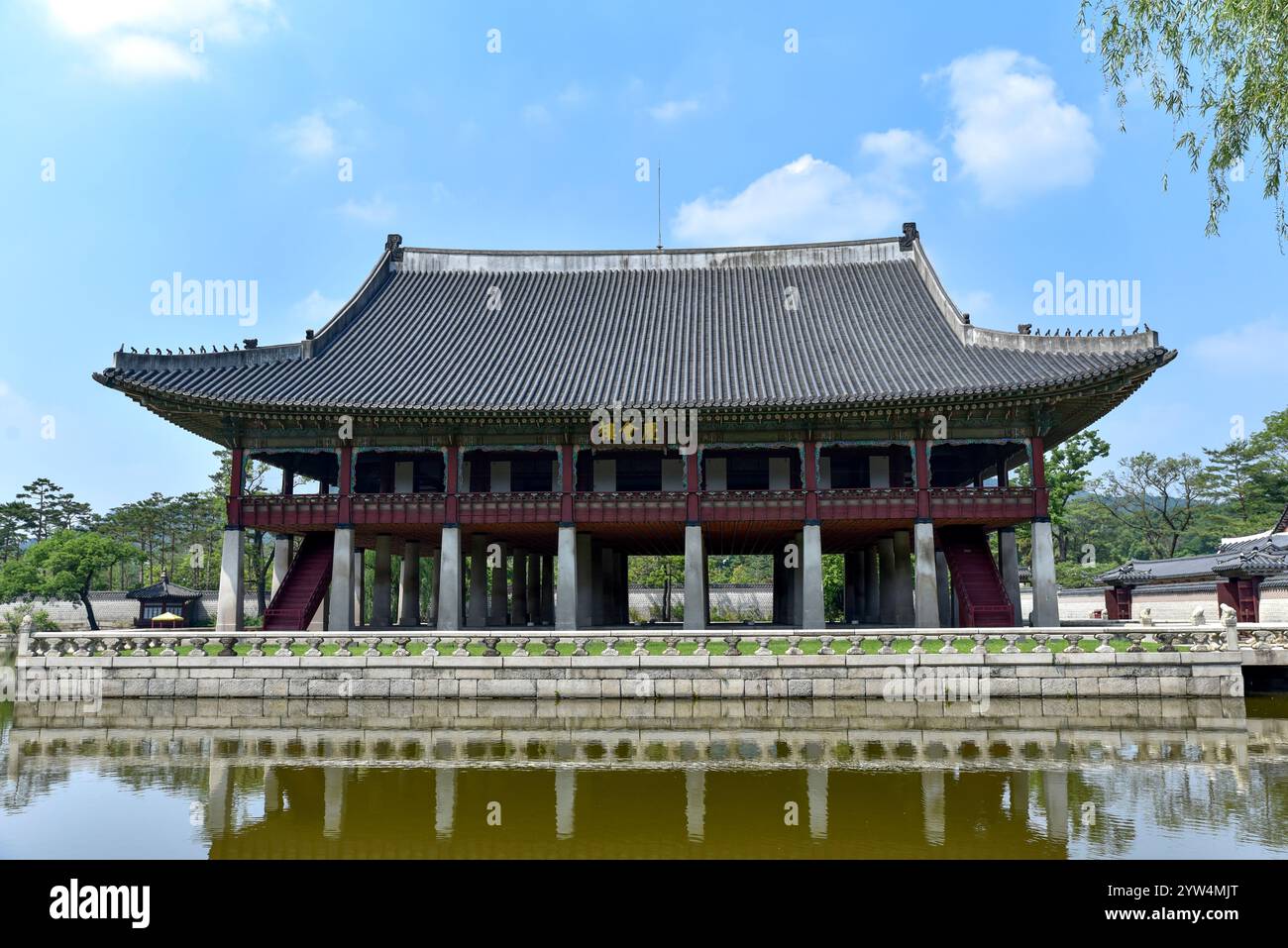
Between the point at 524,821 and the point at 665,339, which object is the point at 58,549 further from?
the point at 524,821

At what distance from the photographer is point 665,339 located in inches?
1348

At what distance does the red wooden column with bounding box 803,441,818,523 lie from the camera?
28.1 metres

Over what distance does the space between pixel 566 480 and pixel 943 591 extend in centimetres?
1519

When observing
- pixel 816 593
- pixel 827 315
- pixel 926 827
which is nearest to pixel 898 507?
pixel 816 593

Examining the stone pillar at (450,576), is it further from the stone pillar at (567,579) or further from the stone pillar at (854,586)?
the stone pillar at (854,586)

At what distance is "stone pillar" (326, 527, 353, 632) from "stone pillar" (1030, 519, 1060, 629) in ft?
72.4

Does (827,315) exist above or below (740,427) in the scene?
above

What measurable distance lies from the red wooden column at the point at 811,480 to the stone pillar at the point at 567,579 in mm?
7895

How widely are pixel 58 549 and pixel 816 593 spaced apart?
48512 mm

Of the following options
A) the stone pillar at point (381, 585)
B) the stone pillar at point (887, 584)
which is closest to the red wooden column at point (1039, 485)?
the stone pillar at point (887, 584)

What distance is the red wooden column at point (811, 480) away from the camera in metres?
28.1

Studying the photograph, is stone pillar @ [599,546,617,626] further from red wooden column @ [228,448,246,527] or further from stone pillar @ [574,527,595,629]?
red wooden column @ [228,448,246,527]

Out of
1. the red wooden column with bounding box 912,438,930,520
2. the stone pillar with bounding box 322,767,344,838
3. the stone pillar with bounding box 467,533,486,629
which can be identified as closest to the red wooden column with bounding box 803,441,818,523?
the red wooden column with bounding box 912,438,930,520

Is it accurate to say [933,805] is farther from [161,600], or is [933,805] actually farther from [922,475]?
[161,600]
